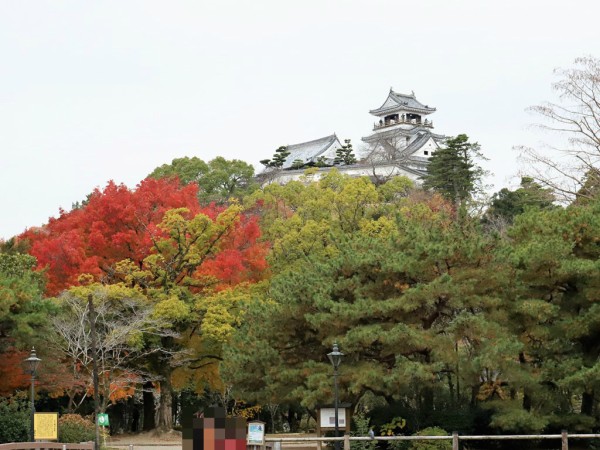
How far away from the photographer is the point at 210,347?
3341 centimetres

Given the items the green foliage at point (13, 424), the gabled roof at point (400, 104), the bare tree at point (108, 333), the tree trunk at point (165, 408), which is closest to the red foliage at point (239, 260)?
the bare tree at point (108, 333)

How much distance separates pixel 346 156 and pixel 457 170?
2393 centimetres

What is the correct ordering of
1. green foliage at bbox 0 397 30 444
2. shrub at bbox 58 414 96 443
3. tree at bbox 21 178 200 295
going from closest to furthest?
1. green foliage at bbox 0 397 30 444
2. shrub at bbox 58 414 96 443
3. tree at bbox 21 178 200 295

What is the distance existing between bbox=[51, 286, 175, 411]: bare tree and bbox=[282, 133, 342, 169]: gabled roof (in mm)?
57137

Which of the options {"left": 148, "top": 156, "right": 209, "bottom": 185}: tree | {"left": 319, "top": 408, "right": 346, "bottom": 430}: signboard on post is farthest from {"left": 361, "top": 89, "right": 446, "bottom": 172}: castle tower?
{"left": 319, "top": 408, "right": 346, "bottom": 430}: signboard on post

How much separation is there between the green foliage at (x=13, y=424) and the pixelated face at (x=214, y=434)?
23.7 metres

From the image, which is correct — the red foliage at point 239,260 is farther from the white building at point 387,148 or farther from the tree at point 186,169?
the white building at point 387,148

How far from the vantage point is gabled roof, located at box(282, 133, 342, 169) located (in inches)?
3531

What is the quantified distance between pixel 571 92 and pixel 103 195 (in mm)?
18569

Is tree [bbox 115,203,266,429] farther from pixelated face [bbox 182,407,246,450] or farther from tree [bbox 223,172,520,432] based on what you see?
pixelated face [bbox 182,407,246,450]

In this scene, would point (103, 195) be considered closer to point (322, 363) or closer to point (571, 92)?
point (322, 363)

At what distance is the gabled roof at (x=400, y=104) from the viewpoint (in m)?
101

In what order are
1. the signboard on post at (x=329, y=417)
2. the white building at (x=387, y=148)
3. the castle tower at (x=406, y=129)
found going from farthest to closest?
the castle tower at (x=406, y=129), the white building at (x=387, y=148), the signboard on post at (x=329, y=417)

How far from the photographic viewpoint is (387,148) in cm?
7688
